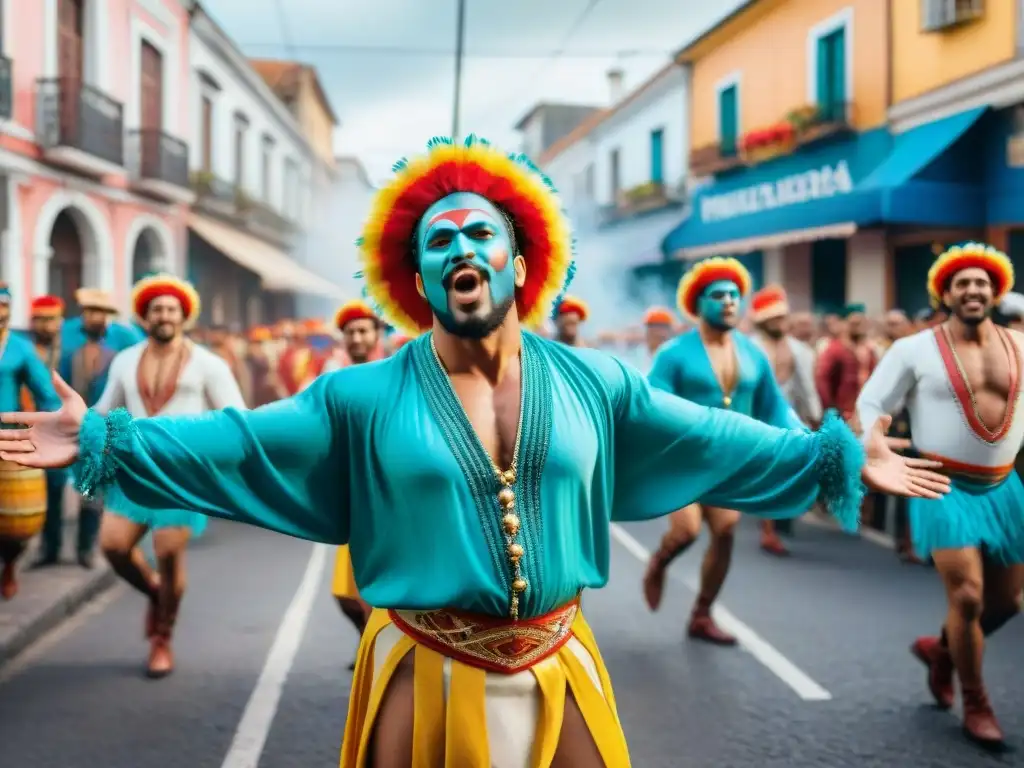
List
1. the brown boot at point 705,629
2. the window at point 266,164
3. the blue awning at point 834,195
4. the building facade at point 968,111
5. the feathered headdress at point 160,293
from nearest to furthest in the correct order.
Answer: the feathered headdress at point 160,293 < the brown boot at point 705,629 < the building facade at point 968,111 < the blue awning at point 834,195 < the window at point 266,164

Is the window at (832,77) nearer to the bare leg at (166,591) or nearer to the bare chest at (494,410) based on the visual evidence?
the bare leg at (166,591)

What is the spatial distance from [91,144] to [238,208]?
37.6ft

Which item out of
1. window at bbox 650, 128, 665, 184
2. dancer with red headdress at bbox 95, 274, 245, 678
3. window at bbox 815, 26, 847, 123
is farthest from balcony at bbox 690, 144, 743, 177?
dancer with red headdress at bbox 95, 274, 245, 678

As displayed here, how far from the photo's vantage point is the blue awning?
14.5 metres

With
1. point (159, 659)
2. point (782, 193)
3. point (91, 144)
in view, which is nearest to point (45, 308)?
point (159, 659)

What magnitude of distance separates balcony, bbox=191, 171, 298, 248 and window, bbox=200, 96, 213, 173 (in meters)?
0.50

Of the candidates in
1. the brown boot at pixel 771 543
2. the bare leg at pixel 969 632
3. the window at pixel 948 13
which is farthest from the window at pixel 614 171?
the bare leg at pixel 969 632

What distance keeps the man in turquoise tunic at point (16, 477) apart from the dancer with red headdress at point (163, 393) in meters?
0.70

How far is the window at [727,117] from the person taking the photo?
2181cm

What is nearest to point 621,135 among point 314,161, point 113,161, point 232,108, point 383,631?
point 232,108

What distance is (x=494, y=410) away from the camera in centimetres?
258

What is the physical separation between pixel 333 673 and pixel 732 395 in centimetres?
259

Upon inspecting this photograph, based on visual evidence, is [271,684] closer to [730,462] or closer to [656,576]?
[656,576]

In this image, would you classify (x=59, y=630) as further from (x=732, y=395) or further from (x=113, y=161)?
(x=113, y=161)
